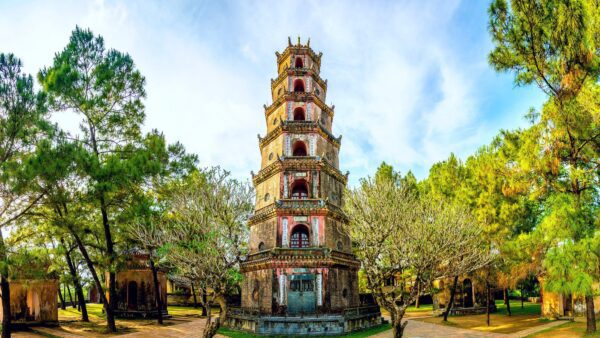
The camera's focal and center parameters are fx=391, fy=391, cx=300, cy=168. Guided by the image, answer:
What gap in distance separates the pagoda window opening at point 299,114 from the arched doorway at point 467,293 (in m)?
19.7

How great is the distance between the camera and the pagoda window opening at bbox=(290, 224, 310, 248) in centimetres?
2452

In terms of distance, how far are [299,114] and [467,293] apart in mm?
21116

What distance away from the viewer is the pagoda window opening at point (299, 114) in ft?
91.5

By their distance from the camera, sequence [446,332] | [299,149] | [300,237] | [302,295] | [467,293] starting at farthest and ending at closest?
1. [467,293]
2. [299,149]
3. [300,237]
4. [446,332]
5. [302,295]

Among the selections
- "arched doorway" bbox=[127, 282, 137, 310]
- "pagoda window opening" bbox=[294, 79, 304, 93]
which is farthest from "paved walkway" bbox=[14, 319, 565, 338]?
"pagoda window opening" bbox=[294, 79, 304, 93]

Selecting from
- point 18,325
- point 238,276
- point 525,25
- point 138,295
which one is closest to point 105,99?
point 238,276

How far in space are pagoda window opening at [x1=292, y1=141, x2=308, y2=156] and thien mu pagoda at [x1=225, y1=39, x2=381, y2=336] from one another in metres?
0.03

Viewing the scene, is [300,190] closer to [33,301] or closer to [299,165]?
[299,165]

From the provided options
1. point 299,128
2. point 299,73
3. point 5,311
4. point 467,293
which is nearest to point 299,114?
point 299,128

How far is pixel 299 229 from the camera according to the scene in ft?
81.8

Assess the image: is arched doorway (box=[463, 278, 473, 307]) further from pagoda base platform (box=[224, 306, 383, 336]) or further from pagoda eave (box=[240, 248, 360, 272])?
pagoda eave (box=[240, 248, 360, 272])

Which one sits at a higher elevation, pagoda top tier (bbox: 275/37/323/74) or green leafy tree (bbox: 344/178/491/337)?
pagoda top tier (bbox: 275/37/323/74)

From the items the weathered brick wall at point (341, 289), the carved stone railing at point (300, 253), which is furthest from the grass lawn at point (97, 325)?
the weathered brick wall at point (341, 289)

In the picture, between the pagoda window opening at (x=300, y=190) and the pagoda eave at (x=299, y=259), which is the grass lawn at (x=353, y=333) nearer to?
the pagoda eave at (x=299, y=259)
